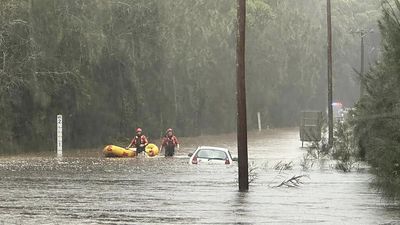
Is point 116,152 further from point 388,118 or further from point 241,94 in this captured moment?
point 388,118

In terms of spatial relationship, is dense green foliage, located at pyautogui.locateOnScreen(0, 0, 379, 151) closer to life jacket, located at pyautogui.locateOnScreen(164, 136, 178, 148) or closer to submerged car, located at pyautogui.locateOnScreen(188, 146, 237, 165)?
submerged car, located at pyautogui.locateOnScreen(188, 146, 237, 165)

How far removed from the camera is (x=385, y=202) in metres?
21.2

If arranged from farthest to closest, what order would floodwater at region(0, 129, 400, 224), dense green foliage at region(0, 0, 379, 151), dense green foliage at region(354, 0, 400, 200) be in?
1. dense green foliage at region(0, 0, 379, 151)
2. floodwater at region(0, 129, 400, 224)
3. dense green foliage at region(354, 0, 400, 200)

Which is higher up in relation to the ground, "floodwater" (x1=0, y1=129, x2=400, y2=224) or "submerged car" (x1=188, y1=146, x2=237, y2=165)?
"submerged car" (x1=188, y1=146, x2=237, y2=165)

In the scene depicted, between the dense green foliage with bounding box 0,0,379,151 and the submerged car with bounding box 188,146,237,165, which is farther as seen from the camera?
the dense green foliage with bounding box 0,0,379,151

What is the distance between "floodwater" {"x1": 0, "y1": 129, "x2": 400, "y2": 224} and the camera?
17797 mm

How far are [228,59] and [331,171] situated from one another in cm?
4382

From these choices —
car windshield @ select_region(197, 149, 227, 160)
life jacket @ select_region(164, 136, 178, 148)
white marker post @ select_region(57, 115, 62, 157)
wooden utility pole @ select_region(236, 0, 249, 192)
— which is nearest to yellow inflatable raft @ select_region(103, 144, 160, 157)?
life jacket @ select_region(164, 136, 178, 148)

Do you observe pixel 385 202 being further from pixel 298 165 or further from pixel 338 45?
pixel 338 45

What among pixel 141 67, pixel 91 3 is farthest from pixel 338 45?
pixel 91 3

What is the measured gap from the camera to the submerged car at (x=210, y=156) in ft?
117

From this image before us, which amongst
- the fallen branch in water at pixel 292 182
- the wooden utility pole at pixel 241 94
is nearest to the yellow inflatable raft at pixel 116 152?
the fallen branch in water at pixel 292 182

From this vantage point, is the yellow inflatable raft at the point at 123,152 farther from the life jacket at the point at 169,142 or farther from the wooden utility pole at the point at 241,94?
the wooden utility pole at the point at 241,94

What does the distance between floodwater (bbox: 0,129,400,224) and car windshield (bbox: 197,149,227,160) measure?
1361 millimetres
